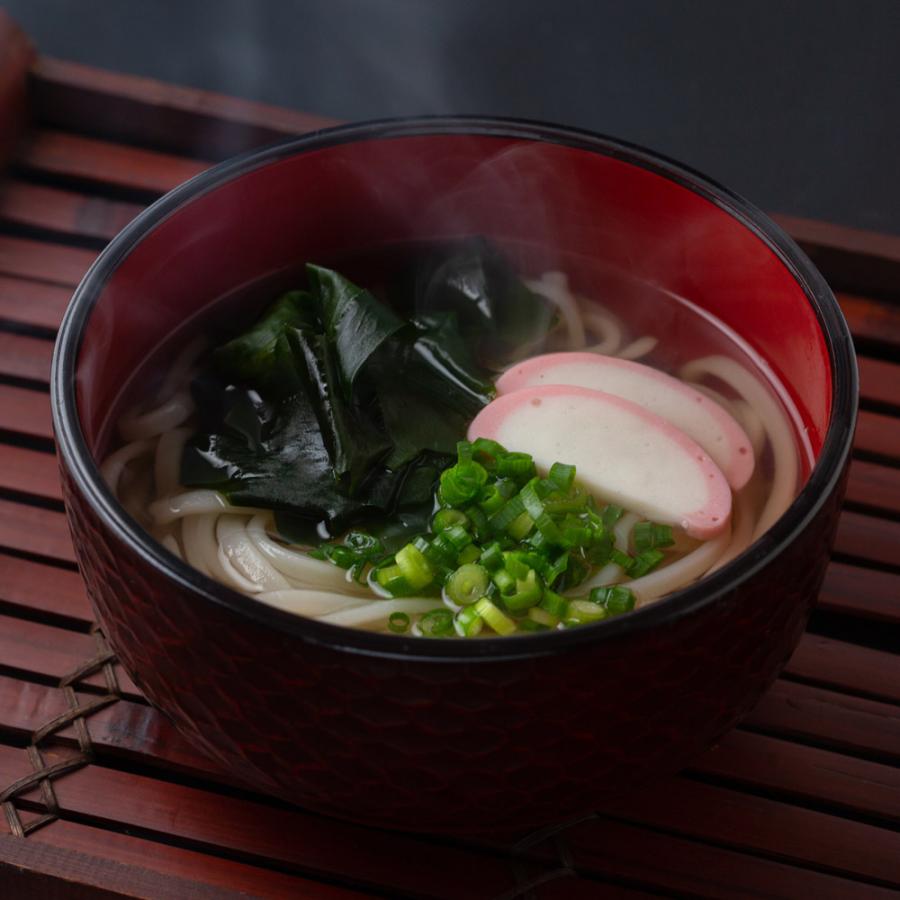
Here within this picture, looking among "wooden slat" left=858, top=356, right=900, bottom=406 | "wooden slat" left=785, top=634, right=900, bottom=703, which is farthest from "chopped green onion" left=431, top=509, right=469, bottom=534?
"wooden slat" left=858, top=356, right=900, bottom=406

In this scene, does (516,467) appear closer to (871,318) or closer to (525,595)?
(525,595)

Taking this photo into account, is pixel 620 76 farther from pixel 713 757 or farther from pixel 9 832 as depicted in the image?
pixel 9 832

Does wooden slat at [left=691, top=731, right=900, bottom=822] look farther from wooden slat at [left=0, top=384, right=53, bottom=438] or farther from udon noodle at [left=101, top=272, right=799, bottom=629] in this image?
wooden slat at [left=0, top=384, right=53, bottom=438]

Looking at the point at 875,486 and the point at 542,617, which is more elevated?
the point at 875,486

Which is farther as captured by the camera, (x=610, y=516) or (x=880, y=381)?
(x=880, y=381)

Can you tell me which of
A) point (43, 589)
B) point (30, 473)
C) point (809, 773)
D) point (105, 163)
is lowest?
point (809, 773)

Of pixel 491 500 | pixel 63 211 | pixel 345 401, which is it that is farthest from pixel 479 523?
pixel 63 211

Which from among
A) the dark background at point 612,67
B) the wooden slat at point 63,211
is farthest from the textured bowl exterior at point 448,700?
the dark background at point 612,67

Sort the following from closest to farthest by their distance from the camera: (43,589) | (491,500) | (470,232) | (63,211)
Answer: (491,500)
(43,589)
(470,232)
(63,211)
